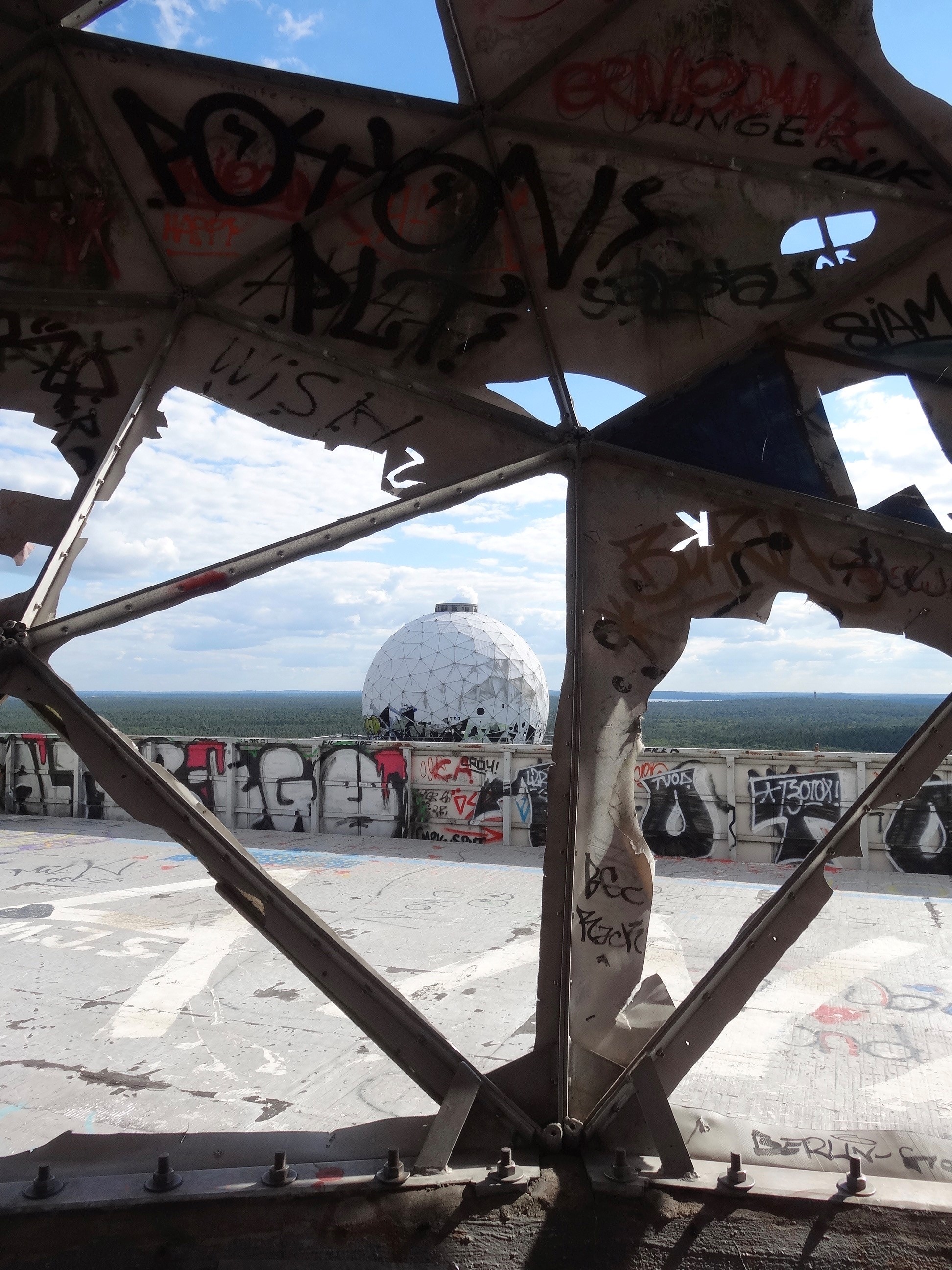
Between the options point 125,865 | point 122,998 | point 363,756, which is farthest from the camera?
point 363,756

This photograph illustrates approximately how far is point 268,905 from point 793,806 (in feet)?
40.7

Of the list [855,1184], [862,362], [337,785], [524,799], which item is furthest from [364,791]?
[855,1184]

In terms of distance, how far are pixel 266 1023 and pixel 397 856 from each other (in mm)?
7532

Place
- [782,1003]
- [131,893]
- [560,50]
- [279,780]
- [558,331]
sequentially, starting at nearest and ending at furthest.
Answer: [560,50]
[558,331]
[782,1003]
[131,893]
[279,780]

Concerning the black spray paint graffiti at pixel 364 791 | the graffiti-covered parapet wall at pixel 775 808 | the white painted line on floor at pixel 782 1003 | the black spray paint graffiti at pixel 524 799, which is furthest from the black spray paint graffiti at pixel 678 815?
the white painted line on floor at pixel 782 1003

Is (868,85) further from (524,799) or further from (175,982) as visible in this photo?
(524,799)

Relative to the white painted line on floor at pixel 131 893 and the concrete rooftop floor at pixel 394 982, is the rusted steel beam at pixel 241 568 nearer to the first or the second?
the concrete rooftop floor at pixel 394 982

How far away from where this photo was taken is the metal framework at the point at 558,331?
367 centimetres

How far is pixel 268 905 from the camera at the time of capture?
361cm

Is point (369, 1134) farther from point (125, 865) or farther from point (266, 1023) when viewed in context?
point (125, 865)

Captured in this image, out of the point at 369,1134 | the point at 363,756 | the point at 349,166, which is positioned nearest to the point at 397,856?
the point at 363,756

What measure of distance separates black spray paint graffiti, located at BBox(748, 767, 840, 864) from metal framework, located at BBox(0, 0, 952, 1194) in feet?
36.5

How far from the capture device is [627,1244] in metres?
3.01

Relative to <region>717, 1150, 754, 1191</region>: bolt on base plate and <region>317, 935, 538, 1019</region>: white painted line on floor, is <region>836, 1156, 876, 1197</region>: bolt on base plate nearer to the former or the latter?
<region>717, 1150, 754, 1191</region>: bolt on base plate
